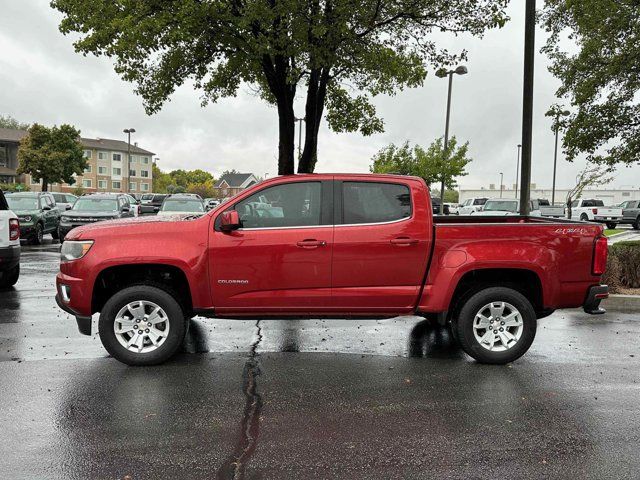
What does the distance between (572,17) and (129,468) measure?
14148mm

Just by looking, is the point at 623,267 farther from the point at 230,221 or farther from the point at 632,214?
the point at 632,214

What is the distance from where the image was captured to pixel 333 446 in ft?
12.7

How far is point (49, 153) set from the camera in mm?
55812

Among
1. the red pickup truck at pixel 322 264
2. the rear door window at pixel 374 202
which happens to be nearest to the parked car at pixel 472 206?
the red pickup truck at pixel 322 264

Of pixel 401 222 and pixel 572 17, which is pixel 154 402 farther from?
pixel 572 17

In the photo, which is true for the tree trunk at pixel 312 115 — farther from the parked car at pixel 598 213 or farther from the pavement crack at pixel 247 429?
the parked car at pixel 598 213

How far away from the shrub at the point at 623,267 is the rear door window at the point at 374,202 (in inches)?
224

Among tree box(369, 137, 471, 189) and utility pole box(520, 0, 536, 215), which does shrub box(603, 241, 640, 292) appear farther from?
tree box(369, 137, 471, 189)

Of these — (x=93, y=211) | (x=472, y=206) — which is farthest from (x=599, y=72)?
(x=472, y=206)

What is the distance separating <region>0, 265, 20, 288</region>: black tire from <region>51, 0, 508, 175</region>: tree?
6136 millimetres

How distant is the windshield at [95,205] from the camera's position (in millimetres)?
19734

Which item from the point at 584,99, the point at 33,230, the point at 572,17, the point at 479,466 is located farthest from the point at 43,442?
the point at 33,230

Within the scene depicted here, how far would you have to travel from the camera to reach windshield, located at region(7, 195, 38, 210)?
62.7ft

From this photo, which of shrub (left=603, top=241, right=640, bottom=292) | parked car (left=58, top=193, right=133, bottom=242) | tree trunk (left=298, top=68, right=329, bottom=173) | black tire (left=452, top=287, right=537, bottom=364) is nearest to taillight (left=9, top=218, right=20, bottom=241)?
black tire (left=452, top=287, right=537, bottom=364)
